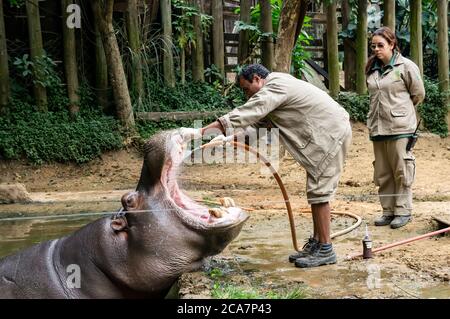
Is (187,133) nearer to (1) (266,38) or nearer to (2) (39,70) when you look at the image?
(2) (39,70)

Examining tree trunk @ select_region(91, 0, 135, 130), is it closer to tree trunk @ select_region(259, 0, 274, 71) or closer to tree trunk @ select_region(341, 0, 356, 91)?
tree trunk @ select_region(259, 0, 274, 71)

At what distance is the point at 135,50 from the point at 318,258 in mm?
7466

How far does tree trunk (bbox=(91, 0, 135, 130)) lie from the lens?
10367 millimetres

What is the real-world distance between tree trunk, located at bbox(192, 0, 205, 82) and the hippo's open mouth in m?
8.63

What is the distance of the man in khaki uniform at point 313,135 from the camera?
4684 mm

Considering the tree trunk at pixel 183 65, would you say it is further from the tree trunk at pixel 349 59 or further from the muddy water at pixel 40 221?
the muddy water at pixel 40 221

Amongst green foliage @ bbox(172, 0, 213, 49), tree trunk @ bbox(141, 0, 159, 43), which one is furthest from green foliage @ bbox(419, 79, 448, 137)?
tree trunk @ bbox(141, 0, 159, 43)

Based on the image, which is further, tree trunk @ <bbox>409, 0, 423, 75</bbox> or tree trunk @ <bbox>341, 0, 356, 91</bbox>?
tree trunk @ <bbox>341, 0, 356, 91</bbox>

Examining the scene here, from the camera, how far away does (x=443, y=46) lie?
39.7 feet

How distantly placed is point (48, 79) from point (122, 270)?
7.71 meters

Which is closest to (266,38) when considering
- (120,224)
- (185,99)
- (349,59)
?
(185,99)

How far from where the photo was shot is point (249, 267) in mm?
4703

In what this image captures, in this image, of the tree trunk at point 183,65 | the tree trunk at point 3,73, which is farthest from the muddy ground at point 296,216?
the tree trunk at point 183,65
